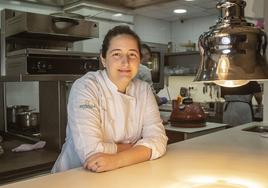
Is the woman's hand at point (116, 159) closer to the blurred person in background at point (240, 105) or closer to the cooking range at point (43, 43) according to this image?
the cooking range at point (43, 43)

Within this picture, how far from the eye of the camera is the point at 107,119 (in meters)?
1.47

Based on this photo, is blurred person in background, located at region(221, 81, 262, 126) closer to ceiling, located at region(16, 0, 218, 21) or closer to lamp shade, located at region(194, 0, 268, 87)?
ceiling, located at region(16, 0, 218, 21)

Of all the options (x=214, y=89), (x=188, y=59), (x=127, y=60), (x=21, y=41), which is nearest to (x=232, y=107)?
(x=214, y=89)

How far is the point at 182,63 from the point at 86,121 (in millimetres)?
4830

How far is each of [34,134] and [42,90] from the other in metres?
0.41

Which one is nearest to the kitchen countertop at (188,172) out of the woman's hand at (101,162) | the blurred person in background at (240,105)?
the woman's hand at (101,162)

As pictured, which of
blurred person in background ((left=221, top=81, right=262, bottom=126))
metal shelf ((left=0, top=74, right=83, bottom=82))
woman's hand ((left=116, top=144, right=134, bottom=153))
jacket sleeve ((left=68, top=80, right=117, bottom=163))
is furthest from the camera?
blurred person in background ((left=221, top=81, right=262, bottom=126))

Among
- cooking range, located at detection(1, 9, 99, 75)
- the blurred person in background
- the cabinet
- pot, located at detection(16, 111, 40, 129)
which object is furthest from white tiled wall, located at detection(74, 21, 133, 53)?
the blurred person in background

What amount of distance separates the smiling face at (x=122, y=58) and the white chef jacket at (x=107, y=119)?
6 cm

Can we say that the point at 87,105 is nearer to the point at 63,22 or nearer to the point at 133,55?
the point at 133,55

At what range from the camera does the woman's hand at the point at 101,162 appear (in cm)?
117

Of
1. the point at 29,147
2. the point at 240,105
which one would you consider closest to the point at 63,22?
the point at 29,147

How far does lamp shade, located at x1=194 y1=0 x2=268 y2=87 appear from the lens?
1.01 metres

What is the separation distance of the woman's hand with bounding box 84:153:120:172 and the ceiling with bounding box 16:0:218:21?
3.09 m
